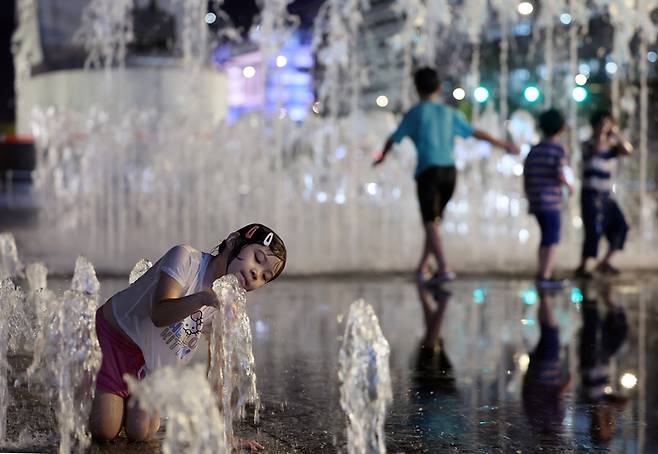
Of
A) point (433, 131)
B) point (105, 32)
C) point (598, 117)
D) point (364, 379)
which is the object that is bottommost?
point (364, 379)

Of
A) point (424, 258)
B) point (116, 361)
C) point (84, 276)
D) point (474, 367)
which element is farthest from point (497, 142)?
point (116, 361)

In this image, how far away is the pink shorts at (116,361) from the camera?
133 inches

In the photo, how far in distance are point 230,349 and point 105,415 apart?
410mm

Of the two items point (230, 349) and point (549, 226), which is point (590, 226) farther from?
point (230, 349)

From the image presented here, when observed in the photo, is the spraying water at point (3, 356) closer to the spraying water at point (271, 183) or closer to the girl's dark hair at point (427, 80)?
the girl's dark hair at point (427, 80)

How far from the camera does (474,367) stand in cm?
493

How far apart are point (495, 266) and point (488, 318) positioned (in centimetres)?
371

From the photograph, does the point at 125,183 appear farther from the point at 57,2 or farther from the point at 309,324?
the point at 309,324

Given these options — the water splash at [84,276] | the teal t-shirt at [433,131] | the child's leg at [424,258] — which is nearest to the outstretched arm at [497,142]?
the teal t-shirt at [433,131]

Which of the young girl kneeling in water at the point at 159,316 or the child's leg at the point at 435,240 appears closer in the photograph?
the young girl kneeling in water at the point at 159,316

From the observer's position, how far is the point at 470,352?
536 centimetres

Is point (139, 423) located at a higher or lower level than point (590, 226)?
lower

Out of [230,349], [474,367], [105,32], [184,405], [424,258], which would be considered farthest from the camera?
[105,32]

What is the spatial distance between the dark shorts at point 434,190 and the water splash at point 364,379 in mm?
5030
